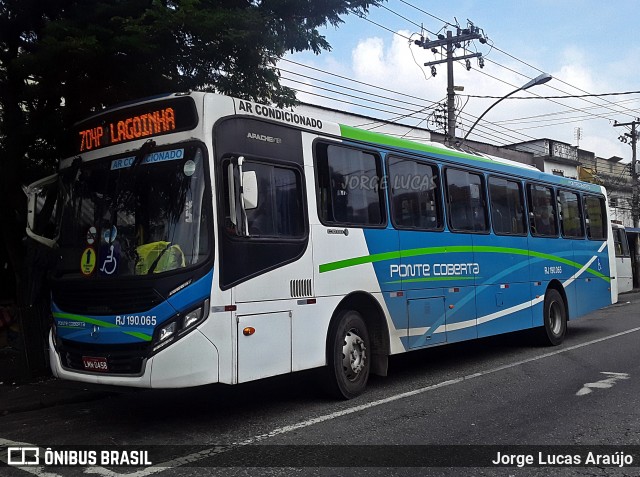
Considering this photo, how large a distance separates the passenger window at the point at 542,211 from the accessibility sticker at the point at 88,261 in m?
8.20

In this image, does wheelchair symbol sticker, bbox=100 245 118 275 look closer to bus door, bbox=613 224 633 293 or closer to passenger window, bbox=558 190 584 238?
passenger window, bbox=558 190 584 238

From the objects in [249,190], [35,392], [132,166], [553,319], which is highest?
[132,166]

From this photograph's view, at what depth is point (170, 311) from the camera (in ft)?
19.6

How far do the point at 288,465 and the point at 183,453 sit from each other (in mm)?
1041

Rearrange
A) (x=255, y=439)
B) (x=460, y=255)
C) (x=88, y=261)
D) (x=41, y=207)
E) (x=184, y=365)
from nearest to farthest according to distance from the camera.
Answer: (x=184, y=365) < (x=255, y=439) < (x=88, y=261) < (x=41, y=207) < (x=460, y=255)

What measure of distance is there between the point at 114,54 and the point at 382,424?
19.1ft

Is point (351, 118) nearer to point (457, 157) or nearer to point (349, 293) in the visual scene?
point (457, 157)

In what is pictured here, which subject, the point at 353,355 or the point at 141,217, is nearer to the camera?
the point at 141,217

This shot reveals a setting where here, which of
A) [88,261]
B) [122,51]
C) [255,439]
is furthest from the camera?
[122,51]

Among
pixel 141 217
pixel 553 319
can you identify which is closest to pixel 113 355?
pixel 141 217

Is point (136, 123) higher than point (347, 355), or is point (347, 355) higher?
point (136, 123)

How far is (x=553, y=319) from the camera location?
1249 cm

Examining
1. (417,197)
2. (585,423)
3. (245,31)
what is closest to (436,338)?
(417,197)

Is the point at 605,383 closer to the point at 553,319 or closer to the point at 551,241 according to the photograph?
the point at 553,319
